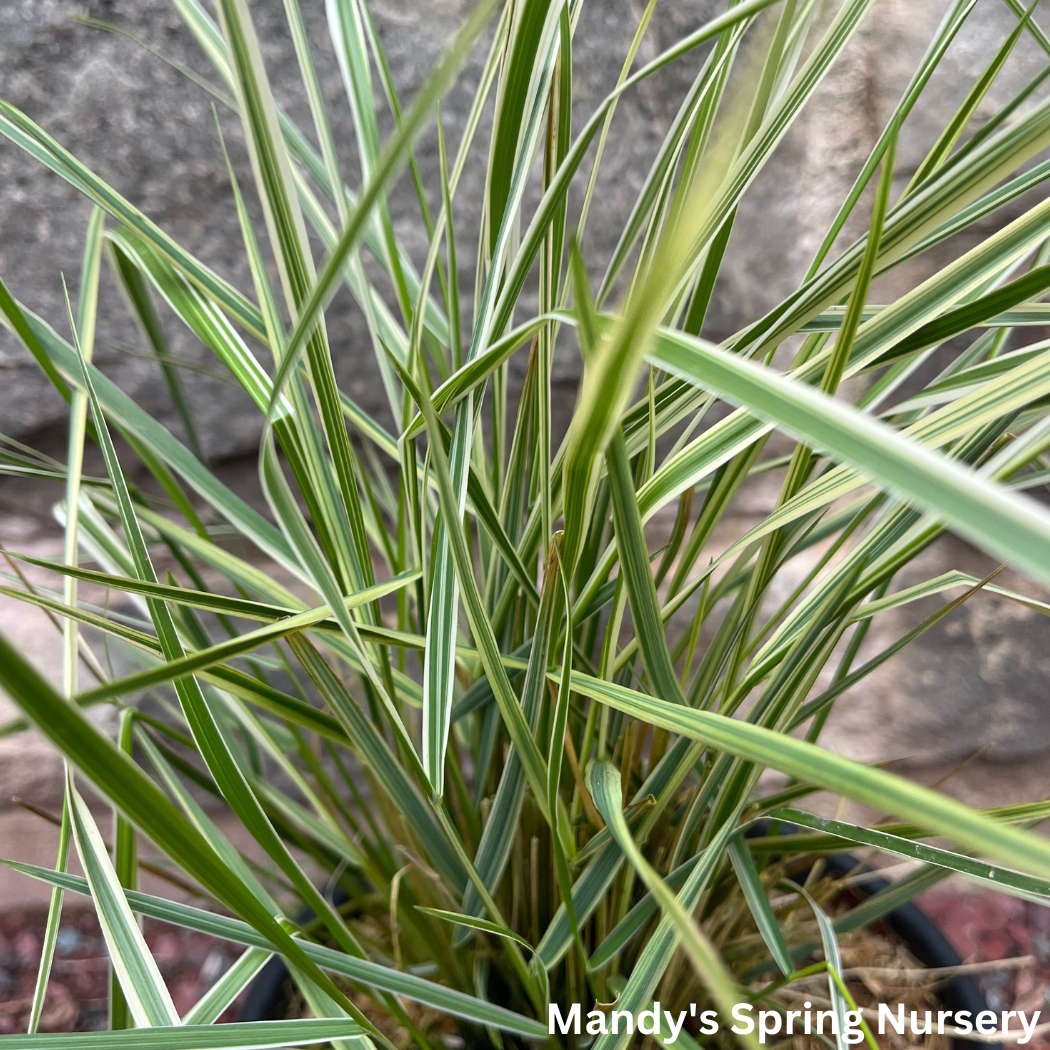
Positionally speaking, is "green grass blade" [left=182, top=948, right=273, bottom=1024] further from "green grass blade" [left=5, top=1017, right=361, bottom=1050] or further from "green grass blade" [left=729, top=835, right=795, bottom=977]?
"green grass blade" [left=729, top=835, right=795, bottom=977]

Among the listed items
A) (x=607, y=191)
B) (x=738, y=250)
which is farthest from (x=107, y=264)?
(x=738, y=250)

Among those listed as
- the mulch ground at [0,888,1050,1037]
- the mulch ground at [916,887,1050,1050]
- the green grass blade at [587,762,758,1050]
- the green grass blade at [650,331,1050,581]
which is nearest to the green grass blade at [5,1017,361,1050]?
the green grass blade at [587,762,758,1050]

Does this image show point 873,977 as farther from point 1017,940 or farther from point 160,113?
point 160,113

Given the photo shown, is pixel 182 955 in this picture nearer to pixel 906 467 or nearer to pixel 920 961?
pixel 920 961

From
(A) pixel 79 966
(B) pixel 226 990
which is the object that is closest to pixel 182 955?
(A) pixel 79 966

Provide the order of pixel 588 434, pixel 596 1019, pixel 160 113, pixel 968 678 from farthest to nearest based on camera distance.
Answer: pixel 968 678 < pixel 160 113 < pixel 596 1019 < pixel 588 434
